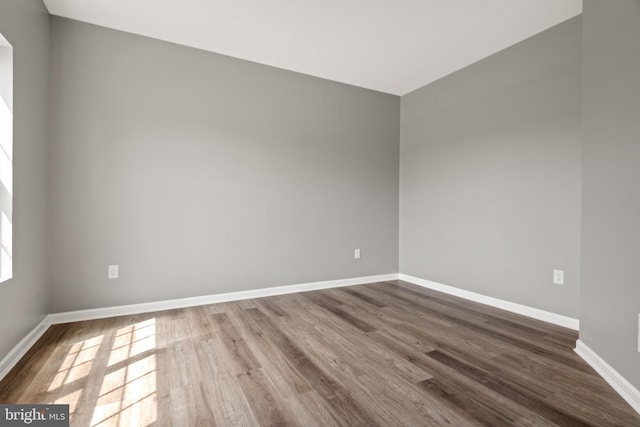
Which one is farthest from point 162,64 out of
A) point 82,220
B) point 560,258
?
point 560,258

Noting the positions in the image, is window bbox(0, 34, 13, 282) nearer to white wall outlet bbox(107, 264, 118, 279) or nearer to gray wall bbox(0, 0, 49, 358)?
gray wall bbox(0, 0, 49, 358)

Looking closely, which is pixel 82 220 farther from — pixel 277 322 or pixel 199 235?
pixel 277 322

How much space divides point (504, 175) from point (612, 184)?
1267 mm

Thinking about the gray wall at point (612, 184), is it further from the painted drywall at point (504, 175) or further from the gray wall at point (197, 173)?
the gray wall at point (197, 173)

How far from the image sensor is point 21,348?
1.91m

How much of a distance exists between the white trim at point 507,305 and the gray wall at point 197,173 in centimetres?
69

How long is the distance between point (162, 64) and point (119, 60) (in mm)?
341

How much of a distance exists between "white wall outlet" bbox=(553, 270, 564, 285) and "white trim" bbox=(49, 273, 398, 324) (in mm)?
1928

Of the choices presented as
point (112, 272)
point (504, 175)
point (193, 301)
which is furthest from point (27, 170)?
point (504, 175)

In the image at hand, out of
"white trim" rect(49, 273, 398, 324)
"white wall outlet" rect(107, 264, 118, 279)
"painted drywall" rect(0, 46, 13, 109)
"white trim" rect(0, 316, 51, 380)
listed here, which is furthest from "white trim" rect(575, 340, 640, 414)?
"painted drywall" rect(0, 46, 13, 109)

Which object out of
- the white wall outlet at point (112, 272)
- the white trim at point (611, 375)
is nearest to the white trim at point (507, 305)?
the white trim at point (611, 375)

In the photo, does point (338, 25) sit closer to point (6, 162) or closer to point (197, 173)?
point (197, 173)

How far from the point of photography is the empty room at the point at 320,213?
1.58m

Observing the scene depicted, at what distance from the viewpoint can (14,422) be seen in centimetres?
129
